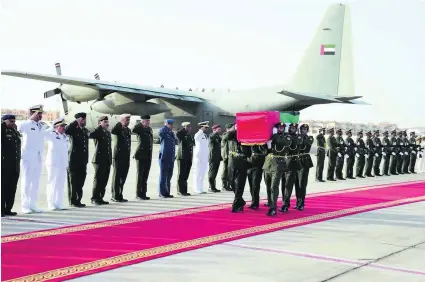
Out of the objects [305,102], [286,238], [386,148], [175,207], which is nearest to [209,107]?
[305,102]

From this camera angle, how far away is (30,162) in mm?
8164

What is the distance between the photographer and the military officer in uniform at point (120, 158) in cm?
942

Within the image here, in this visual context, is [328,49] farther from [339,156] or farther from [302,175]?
[302,175]

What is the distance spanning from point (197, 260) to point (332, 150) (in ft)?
33.3

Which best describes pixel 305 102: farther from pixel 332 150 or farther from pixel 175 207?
pixel 175 207

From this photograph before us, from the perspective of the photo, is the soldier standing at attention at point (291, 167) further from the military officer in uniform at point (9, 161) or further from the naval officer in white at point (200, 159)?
the military officer in uniform at point (9, 161)

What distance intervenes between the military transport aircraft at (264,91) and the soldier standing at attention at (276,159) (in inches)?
493

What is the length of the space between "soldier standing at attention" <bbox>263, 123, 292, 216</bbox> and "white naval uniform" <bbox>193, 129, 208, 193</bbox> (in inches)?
119

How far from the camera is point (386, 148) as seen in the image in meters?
17.1

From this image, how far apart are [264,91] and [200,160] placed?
12823mm

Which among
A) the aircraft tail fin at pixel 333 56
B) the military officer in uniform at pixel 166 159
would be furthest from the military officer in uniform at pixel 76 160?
the aircraft tail fin at pixel 333 56

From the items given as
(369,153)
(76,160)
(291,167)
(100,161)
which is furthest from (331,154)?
(76,160)

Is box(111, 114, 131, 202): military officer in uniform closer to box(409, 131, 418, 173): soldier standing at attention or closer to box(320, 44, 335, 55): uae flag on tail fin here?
box(409, 131, 418, 173): soldier standing at attention

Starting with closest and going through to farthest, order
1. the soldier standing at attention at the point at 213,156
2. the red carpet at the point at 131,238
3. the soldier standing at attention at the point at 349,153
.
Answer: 1. the red carpet at the point at 131,238
2. the soldier standing at attention at the point at 213,156
3. the soldier standing at attention at the point at 349,153
